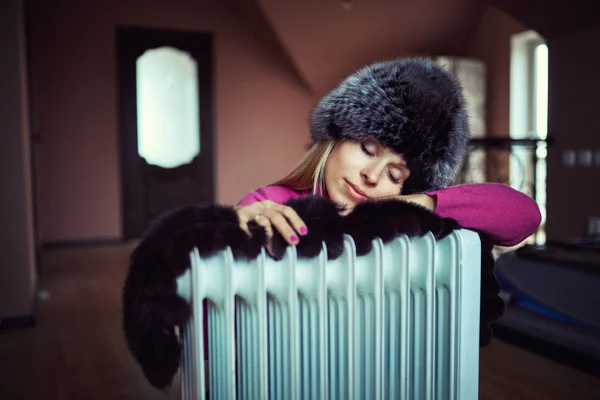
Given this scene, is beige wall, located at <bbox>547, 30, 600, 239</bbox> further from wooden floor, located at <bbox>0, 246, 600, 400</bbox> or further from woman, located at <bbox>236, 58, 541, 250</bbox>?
woman, located at <bbox>236, 58, 541, 250</bbox>

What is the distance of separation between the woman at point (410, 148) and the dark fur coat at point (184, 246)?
81 mm

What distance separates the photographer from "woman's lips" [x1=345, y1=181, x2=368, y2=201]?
1108 mm

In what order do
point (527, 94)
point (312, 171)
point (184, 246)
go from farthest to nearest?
point (527, 94) → point (312, 171) → point (184, 246)

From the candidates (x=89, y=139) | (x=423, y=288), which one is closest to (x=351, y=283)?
(x=423, y=288)

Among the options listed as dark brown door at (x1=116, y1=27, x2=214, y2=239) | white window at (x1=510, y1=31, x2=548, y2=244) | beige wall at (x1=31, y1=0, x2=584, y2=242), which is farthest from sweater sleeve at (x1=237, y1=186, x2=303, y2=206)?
white window at (x1=510, y1=31, x2=548, y2=244)

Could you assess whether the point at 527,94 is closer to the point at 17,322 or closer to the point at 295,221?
the point at 17,322

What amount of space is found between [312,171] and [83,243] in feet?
15.7

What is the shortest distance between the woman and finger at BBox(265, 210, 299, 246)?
0.14 metres

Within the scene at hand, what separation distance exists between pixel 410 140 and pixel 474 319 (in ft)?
1.20

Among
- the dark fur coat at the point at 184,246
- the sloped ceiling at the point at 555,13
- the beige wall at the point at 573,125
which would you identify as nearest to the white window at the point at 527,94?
the beige wall at the point at 573,125

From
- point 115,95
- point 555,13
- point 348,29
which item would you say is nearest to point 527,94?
point 348,29

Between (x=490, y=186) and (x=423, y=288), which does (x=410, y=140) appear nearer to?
(x=490, y=186)

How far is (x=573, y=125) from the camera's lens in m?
3.73

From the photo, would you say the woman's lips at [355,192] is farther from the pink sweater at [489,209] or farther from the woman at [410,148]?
the pink sweater at [489,209]
